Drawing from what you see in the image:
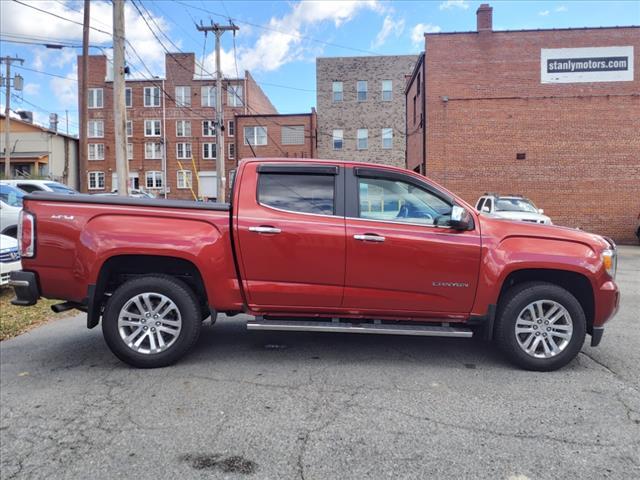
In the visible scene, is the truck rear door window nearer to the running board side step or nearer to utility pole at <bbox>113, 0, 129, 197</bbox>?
the running board side step

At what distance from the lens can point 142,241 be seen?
14.5ft

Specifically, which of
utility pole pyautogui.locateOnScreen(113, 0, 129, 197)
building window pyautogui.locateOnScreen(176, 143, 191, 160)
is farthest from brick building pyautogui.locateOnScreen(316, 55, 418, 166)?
utility pole pyautogui.locateOnScreen(113, 0, 129, 197)

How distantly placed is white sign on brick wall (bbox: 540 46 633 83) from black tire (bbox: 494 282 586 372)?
19.2 m

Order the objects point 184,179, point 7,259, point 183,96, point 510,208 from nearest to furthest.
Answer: point 7,259 < point 510,208 < point 184,179 < point 183,96

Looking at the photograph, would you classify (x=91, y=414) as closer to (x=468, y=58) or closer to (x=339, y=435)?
(x=339, y=435)

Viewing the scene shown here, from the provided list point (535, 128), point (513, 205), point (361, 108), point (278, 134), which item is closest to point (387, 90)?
point (361, 108)

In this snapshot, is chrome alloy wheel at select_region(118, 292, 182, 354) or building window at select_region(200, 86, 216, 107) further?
building window at select_region(200, 86, 216, 107)

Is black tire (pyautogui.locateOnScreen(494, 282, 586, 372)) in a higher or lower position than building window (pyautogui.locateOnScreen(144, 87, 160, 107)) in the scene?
lower

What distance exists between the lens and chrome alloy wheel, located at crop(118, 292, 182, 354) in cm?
446

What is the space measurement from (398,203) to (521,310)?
151 cm

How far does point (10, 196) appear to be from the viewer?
39.3ft

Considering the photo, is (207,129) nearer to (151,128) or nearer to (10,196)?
(151,128)

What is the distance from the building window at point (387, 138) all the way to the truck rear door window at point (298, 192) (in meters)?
37.5

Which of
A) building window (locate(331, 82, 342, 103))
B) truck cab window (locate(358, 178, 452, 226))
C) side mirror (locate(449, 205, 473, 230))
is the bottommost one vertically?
side mirror (locate(449, 205, 473, 230))
